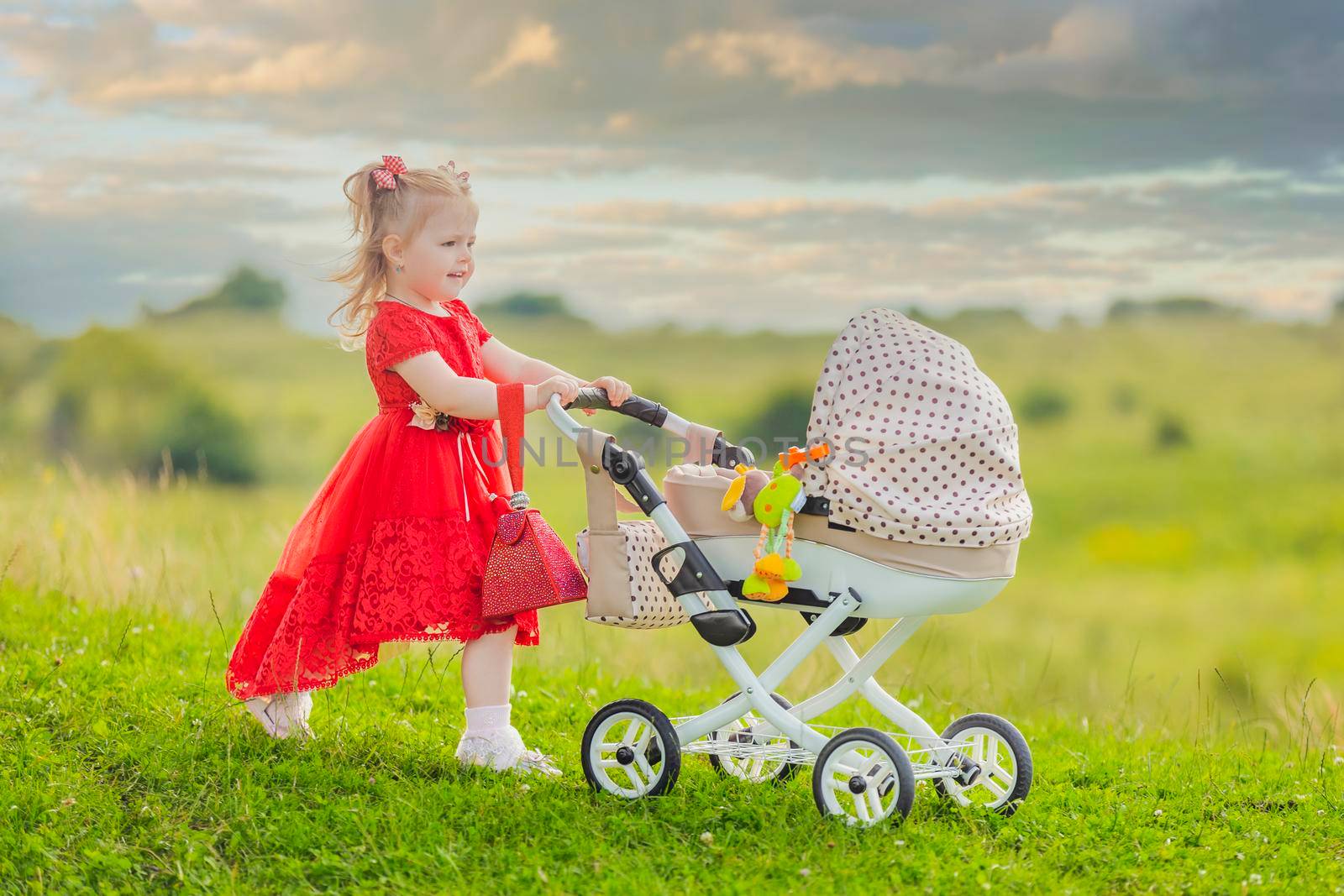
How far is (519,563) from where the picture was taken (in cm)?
432

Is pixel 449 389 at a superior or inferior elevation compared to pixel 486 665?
superior

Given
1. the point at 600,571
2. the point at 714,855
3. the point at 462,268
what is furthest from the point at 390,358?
the point at 714,855

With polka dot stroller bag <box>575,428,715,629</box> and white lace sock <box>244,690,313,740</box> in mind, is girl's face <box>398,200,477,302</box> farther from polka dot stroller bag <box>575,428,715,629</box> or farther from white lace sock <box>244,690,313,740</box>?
white lace sock <box>244,690,313,740</box>

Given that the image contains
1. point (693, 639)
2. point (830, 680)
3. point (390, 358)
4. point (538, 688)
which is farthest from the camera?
point (693, 639)

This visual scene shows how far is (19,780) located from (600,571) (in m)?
2.17

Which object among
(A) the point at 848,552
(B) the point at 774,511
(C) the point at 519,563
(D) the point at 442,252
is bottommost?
(C) the point at 519,563

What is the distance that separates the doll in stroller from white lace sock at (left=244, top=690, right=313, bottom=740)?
1155 millimetres

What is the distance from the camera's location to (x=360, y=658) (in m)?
4.65

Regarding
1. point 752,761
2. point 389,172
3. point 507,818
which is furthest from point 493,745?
point 389,172

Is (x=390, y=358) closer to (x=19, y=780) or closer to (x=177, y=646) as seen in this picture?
(x=19, y=780)

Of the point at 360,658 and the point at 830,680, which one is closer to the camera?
the point at 360,658

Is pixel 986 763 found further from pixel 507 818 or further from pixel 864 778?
pixel 507 818

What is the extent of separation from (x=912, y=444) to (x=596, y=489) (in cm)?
99

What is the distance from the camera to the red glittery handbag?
4.28 metres
